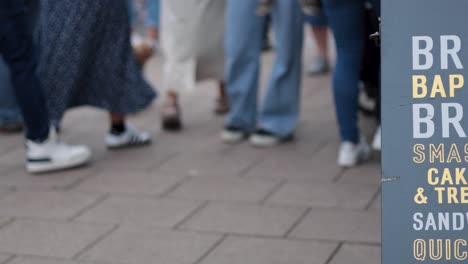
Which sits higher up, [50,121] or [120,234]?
[50,121]

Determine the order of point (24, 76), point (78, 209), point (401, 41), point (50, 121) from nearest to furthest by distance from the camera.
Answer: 1. point (401, 41)
2. point (78, 209)
3. point (24, 76)
4. point (50, 121)

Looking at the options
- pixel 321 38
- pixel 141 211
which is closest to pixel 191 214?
pixel 141 211

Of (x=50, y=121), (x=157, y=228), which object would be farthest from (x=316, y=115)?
(x=157, y=228)

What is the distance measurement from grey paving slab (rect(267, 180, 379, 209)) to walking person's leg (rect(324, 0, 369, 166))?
40cm

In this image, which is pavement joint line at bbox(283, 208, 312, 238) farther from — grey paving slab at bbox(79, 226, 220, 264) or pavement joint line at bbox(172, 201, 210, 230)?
pavement joint line at bbox(172, 201, 210, 230)

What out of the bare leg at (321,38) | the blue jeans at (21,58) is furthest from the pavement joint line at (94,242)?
the bare leg at (321,38)

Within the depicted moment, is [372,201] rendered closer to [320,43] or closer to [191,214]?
[191,214]

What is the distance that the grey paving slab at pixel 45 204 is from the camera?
4742 mm

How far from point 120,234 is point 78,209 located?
494 millimetres

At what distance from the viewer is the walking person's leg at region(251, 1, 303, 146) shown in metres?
5.69

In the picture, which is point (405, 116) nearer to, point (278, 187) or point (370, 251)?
point (370, 251)

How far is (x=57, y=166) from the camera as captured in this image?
18.1 ft

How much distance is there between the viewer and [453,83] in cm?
307

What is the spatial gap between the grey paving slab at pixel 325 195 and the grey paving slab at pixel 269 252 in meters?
0.59
